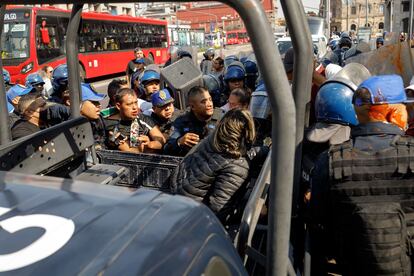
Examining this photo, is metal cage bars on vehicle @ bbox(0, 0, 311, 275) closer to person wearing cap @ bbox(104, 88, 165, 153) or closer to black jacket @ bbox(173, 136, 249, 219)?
black jacket @ bbox(173, 136, 249, 219)

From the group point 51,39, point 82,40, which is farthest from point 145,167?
point 82,40

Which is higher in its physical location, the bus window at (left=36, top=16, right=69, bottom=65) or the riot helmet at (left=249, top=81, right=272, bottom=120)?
the bus window at (left=36, top=16, right=69, bottom=65)

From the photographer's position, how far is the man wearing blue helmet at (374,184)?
6.44 ft

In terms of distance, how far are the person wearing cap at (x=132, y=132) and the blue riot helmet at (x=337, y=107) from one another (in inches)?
63.1

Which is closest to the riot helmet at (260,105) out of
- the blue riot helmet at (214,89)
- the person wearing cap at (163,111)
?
the person wearing cap at (163,111)

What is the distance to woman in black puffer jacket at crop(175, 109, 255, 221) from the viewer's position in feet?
7.88

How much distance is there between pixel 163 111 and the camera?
4172 millimetres

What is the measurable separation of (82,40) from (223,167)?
1651cm

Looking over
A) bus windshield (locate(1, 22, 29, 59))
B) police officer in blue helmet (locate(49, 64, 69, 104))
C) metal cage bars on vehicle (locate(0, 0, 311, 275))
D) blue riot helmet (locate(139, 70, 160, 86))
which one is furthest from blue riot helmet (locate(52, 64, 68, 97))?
bus windshield (locate(1, 22, 29, 59))

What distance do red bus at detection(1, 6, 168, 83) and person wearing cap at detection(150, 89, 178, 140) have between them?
19.1 ft

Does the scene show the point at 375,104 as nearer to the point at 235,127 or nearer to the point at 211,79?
the point at 235,127

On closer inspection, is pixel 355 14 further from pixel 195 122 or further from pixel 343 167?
pixel 343 167

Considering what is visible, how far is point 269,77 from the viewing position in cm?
107

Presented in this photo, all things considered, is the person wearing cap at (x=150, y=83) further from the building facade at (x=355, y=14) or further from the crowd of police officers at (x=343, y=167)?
the building facade at (x=355, y=14)
